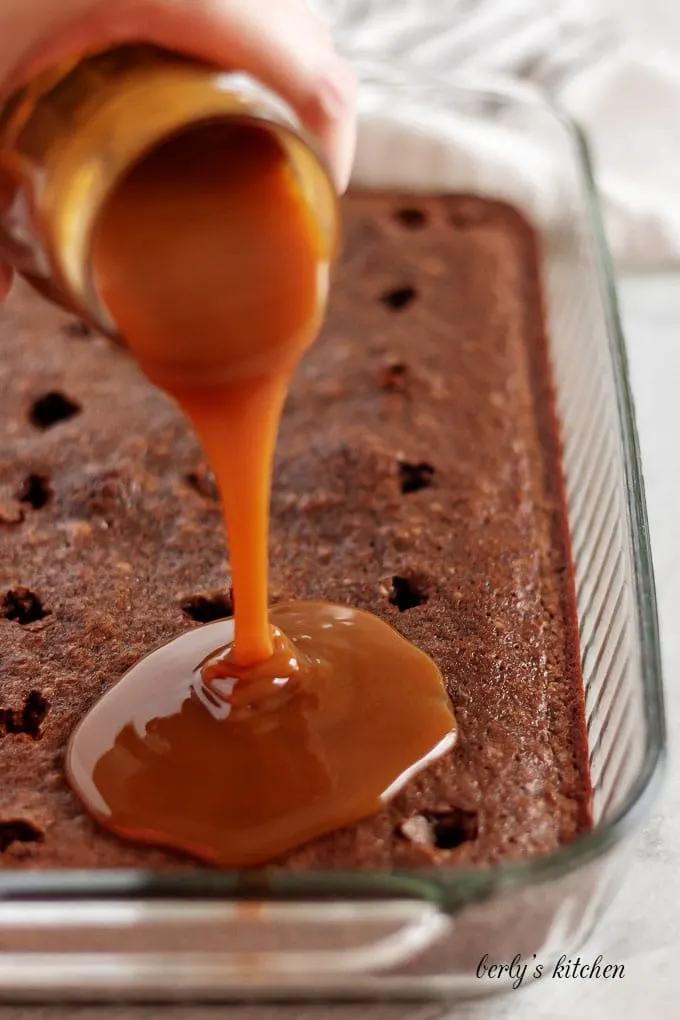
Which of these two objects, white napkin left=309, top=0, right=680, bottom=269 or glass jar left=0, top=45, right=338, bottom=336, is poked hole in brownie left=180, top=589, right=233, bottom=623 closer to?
glass jar left=0, top=45, right=338, bottom=336

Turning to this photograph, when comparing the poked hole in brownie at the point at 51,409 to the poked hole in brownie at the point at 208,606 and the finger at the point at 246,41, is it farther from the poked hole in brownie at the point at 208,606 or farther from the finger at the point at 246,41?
the finger at the point at 246,41

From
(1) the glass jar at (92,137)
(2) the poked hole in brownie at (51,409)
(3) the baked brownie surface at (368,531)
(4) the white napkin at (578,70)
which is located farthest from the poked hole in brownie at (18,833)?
(4) the white napkin at (578,70)

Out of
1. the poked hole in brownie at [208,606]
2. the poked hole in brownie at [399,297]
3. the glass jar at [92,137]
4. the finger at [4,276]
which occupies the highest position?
the glass jar at [92,137]

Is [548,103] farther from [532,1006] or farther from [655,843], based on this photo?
[532,1006]

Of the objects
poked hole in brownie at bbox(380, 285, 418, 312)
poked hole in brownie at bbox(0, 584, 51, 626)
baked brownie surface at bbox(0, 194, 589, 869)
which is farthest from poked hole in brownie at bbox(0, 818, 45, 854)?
poked hole in brownie at bbox(380, 285, 418, 312)

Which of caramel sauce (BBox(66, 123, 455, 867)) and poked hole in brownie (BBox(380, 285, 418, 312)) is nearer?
caramel sauce (BBox(66, 123, 455, 867))

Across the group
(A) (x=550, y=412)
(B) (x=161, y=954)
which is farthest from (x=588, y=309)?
(B) (x=161, y=954)

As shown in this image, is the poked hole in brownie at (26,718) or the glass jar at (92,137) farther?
the poked hole in brownie at (26,718)
